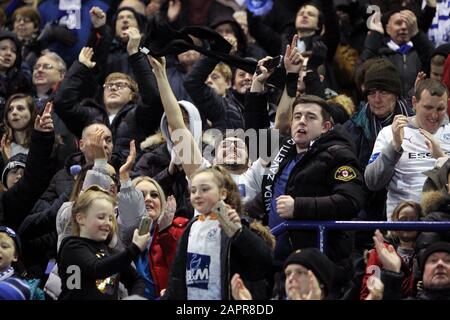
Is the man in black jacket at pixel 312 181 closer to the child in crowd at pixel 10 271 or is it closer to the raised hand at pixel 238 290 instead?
the raised hand at pixel 238 290

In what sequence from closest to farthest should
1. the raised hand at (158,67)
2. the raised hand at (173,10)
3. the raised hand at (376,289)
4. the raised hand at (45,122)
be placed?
the raised hand at (376,289), the raised hand at (158,67), the raised hand at (45,122), the raised hand at (173,10)

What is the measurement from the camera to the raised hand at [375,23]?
1504 cm

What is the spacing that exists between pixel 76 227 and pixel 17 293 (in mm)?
993

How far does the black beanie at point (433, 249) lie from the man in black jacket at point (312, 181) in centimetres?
62

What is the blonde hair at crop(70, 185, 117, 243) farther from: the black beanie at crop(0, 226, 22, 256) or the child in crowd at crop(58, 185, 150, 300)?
the black beanie at crop(0, 226, 22, 256)

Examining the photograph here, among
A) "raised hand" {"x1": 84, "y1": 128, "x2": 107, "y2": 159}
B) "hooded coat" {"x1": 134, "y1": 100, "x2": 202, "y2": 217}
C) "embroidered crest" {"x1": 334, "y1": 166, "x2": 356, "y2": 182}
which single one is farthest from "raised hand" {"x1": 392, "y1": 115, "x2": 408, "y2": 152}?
"raised hand" {"x1": 84, "y1": 128, "x2": 107, "y2": 159}

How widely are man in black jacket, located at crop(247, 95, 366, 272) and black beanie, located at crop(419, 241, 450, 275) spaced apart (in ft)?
2.04

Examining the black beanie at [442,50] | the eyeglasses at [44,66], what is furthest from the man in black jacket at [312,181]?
the eyeglasses at [44,66]

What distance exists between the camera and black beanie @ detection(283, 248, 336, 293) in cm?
970

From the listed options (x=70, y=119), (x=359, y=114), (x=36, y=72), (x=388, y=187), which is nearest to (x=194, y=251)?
(x=388, y=187)

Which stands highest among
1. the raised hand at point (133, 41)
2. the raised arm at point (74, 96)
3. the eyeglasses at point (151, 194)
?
the raised hand at point (133, 41)

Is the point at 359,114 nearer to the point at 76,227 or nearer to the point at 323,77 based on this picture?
the point at 323,77

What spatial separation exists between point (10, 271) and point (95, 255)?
819 millimetres
